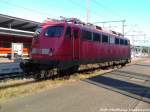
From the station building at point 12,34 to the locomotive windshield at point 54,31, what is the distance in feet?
60.1

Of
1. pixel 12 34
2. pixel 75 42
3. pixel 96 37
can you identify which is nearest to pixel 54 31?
pixel 75 42

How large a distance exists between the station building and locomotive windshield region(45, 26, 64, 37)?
60.1 feet

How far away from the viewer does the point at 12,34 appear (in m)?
35.9

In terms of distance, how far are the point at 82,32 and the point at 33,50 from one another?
3185mm

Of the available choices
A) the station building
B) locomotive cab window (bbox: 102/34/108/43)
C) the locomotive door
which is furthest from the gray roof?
the locomotive door

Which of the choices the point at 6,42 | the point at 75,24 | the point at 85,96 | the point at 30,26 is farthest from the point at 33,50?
the point at 30,26

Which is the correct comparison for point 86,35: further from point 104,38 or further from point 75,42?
point 104,38

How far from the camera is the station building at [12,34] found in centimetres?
3604

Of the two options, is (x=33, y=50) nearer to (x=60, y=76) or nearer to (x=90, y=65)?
(x=60, y=76)

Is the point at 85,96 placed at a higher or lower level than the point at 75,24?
lower

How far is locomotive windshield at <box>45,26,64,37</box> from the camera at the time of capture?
1595cm

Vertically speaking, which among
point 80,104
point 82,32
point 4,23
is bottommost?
point 80,104

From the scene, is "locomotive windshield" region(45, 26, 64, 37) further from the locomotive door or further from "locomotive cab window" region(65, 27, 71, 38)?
the locomotive door

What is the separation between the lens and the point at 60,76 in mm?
16625
